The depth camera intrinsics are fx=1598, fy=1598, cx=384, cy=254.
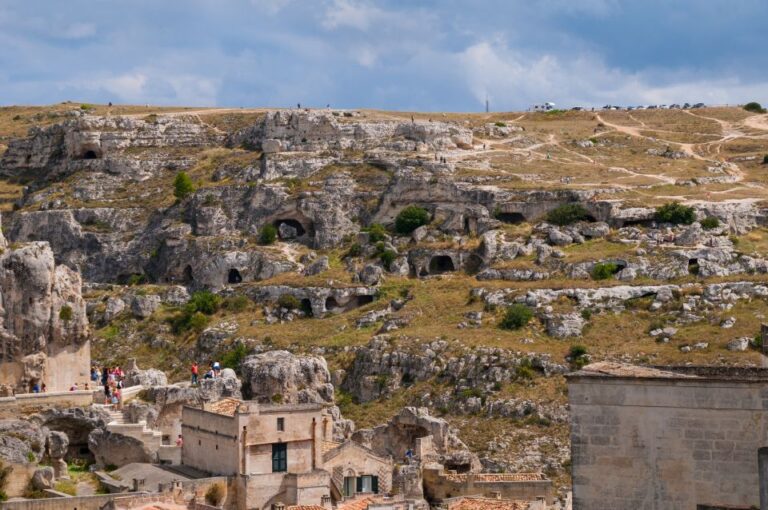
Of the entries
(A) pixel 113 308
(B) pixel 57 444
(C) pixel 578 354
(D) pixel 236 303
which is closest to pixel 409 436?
(B) pixel 57 444

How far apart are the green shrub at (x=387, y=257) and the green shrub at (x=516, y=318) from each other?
13931 mm

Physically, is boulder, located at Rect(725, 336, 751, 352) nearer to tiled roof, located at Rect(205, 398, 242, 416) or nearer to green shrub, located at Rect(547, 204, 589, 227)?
green shrub, located at Rect(547, 204, 589, 227)

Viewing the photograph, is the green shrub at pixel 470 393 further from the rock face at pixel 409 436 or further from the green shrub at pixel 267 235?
the green shrub at pixel 267 235

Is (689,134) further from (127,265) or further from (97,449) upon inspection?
(97,449)

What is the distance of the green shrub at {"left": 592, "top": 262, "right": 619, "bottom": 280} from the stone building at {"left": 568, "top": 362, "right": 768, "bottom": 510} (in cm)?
6035

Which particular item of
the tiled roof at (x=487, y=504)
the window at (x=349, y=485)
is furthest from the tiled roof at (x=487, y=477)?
the tiled roof at (x=487, y=504)

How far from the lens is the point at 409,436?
219 feet

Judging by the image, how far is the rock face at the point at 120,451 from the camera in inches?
2290

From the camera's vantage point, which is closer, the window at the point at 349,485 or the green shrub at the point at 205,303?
the window at the point at 349,485

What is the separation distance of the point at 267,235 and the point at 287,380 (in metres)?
31.7

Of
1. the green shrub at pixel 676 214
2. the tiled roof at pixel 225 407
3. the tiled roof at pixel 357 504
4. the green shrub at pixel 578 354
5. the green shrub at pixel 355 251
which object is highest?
the green shrub at pixel 676 214

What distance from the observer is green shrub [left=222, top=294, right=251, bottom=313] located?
95875 mm

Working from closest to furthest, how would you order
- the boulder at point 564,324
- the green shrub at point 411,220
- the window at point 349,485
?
the window at point 349,485, the boulder at point 564,324, the green shrub at point 411,220

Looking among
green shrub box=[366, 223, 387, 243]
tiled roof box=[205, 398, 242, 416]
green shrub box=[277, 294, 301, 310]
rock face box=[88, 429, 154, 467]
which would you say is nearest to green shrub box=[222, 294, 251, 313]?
green shrub box=[277, 294, 301, 310]
